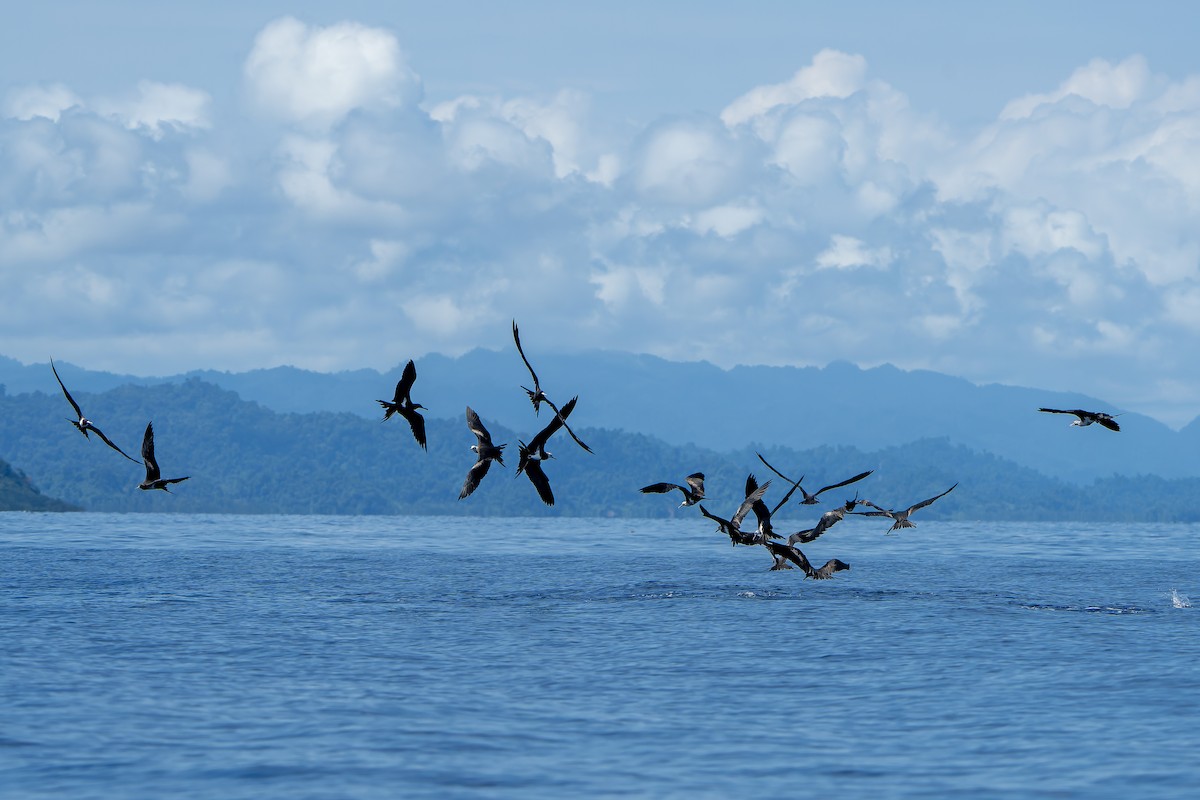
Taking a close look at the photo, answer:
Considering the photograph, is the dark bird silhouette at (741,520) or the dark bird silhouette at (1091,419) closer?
the dark bird silhouette at (1091,419)

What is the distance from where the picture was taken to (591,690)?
42.7 m

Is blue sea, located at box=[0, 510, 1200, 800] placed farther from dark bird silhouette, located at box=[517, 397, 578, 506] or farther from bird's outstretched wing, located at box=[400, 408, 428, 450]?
bird's outstretched wing, located at box=[400, 408, 428, 450]

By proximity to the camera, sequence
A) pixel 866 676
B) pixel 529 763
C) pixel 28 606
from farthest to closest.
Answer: pixel 28 606 → pixel 866 676 → pixel 529 763

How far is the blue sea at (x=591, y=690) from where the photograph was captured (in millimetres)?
31766

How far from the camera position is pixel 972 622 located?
208ft

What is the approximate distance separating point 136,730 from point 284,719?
3.28 meters

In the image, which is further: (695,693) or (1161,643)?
(1161,643)

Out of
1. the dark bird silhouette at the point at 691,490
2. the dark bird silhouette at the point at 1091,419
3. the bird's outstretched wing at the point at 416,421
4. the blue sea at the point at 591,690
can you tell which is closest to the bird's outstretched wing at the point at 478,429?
the bird's outstretched wing at the point at 416,421

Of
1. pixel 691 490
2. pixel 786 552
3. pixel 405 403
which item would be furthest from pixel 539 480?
pixel 786 552

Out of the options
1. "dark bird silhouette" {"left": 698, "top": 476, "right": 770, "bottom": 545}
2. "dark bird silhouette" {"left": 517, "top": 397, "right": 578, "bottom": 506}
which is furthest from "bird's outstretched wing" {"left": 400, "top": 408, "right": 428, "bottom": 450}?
"dark bird silhouette" {"left": 698, "top": 476, "right": 770, "bottom": 545}

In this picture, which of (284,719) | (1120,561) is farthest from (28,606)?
(1120,561)

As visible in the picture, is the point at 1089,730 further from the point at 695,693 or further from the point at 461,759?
the point at 461,759

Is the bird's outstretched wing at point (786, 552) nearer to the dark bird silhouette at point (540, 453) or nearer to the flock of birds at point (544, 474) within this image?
the flock of birds at point (544, 474)

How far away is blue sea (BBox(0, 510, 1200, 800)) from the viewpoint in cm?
3177
